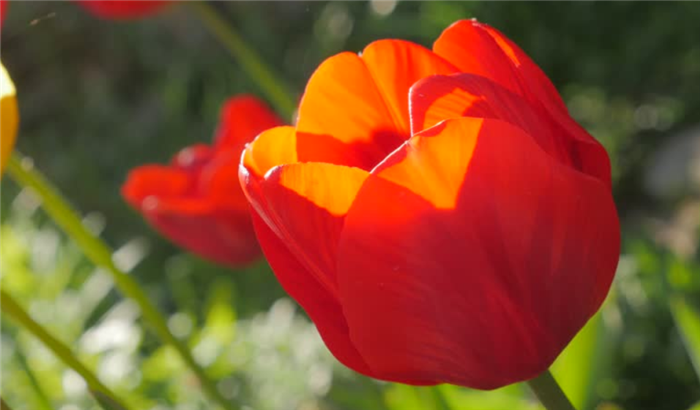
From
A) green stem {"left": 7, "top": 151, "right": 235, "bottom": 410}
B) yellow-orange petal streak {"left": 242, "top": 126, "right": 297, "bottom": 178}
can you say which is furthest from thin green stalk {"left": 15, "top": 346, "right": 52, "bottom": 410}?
yellow-orange petal streak {"left": 242, "top": 126, "right": 297, "bottom": 178}

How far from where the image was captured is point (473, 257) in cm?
30

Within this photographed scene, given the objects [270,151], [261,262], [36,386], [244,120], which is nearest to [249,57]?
[244,120]

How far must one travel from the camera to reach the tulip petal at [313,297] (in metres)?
0.31

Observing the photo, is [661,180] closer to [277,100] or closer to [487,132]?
[277,100]

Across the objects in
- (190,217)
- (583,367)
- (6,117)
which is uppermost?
(6,117)

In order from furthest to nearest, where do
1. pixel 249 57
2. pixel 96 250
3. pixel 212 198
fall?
1. pixel 212 198
2. pixel 249 57
3. pixel 96 250

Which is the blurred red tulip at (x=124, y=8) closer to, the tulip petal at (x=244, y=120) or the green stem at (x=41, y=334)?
the tulip petal at (x=244, y=120)

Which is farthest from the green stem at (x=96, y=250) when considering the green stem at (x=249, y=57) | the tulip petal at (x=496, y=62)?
the green stem at (x=249, y=57)

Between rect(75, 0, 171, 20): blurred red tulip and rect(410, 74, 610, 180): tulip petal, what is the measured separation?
48 centimetres

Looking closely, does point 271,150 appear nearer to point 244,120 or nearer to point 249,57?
point 249,57

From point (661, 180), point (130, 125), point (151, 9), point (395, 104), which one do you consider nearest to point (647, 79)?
point (661, 180)

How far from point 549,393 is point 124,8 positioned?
549 mm

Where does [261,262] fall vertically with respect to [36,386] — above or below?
below

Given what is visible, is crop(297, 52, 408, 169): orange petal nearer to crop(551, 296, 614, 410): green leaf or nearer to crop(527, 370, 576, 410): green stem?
crop(527, 370, 576, 410): green stem
